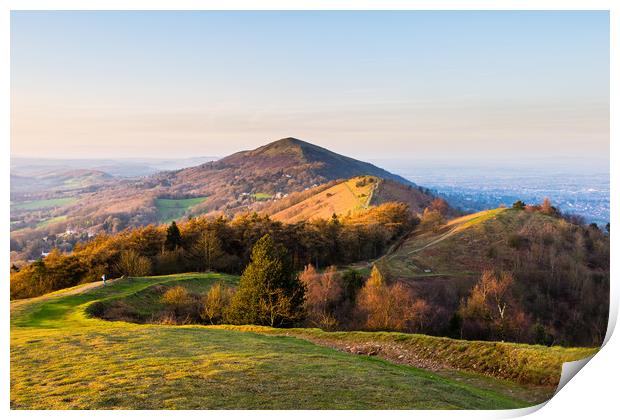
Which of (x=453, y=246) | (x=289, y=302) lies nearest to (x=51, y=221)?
(x=289, y=302)

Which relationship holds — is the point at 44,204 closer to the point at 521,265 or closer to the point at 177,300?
the point at 177,300

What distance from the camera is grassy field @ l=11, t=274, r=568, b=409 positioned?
33.0 ft

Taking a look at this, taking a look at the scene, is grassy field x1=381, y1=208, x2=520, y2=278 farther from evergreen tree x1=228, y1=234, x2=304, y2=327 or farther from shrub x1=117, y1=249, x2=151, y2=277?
evergreen tree x1=228, y1=234, x2=304, y2=327

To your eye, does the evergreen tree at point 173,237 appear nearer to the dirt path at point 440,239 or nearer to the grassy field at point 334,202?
the dirt path at point 440,239

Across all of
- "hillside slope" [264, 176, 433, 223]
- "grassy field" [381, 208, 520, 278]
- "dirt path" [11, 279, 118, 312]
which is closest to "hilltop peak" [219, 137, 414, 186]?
"hillside slope" [264, 176, 433, 223]

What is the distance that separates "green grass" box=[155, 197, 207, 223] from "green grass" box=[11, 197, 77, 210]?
12.1 metres

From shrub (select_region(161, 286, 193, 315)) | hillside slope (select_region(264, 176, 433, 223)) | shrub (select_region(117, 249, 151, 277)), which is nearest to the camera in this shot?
shrub (select_region(161, 286, 193, 315))

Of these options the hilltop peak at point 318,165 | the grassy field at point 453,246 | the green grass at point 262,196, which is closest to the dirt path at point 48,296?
the grassy field at point 453,246

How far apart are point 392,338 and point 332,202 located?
85535 millimetres

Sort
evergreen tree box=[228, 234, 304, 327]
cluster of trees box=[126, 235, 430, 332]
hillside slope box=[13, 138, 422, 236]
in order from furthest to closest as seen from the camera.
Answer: cluster of trees box=[126, 235, 430, 332] < evergreen tree box=[228, 234, 304, 327] < hillside slope box=[13, 138, 422, 236]

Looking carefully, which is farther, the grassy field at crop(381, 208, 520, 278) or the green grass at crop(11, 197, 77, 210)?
the grassy field at crop(381, 208, 520, 278)

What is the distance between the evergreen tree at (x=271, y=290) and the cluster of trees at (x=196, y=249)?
1086 mm
